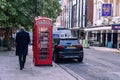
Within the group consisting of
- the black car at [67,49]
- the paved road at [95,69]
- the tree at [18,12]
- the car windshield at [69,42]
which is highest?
the tree at [18,12]

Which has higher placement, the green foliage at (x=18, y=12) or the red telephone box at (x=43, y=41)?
the green foliage at (x=18, y=12)

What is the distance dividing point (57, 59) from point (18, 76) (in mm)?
8967

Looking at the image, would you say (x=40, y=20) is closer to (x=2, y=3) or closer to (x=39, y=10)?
(x=2, y=3)

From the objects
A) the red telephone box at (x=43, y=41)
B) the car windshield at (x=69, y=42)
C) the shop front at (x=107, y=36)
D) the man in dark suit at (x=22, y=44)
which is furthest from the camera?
the shop front at (x=107, y=36)

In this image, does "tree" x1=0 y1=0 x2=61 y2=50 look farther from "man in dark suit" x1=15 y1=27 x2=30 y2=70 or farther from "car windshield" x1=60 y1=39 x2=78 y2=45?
"man in dark suit" x1=15 y1=27 x2=30 y2=70

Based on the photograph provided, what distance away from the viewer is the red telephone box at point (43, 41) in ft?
63.5

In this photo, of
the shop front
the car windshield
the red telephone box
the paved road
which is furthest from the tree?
the shop front

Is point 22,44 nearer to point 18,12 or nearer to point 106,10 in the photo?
point 18,12

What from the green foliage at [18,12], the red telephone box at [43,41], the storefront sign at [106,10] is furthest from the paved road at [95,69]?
the storefront sign at [106,10]

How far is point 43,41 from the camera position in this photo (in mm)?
19531

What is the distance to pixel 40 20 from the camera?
1936 cm

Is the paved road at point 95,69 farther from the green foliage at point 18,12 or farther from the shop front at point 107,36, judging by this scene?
the shop front at point 107,36

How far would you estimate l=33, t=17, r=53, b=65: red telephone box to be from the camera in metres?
19.4

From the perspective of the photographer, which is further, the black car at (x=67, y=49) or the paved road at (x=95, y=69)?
the black car at (x=67, y=49)
